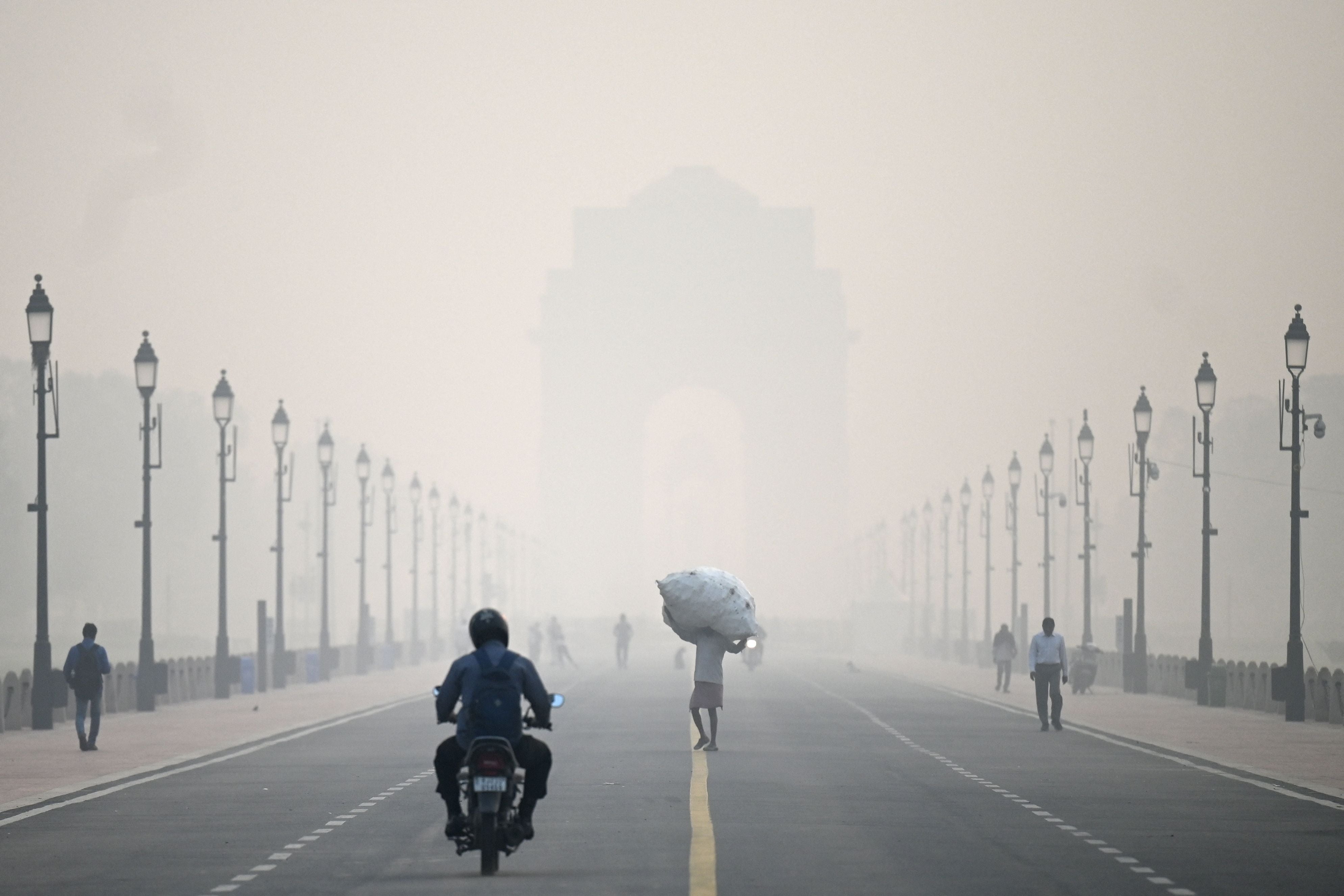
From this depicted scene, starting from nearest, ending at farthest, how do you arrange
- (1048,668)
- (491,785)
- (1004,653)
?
(491,785)
(1048,668)
(1004,653)

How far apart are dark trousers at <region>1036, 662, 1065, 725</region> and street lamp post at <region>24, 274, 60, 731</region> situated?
51.7 feet

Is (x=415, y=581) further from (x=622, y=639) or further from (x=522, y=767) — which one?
(x=522, y=767)

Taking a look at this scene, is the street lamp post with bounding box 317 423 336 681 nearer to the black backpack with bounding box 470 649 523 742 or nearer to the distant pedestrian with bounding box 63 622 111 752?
the distant pedestrian with bounding box 63 622 111 752

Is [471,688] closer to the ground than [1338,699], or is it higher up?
higher up

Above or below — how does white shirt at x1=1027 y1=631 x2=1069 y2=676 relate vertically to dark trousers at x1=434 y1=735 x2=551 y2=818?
below

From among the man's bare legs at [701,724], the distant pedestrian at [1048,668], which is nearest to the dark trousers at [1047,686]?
the distant pedestrian at [1048,668]

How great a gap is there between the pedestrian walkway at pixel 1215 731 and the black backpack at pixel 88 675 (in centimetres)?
1407

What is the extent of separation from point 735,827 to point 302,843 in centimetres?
372

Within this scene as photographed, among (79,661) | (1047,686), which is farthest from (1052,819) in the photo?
(1047,686)

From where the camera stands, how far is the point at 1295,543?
4181 cm

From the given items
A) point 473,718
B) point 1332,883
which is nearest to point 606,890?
point 473,718

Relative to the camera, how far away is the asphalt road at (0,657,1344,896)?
16.0 m

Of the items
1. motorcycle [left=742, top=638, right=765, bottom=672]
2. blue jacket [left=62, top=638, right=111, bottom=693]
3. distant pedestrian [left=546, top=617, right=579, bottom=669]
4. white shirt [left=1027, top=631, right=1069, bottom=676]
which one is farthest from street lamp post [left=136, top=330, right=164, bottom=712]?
distant pedestrian [left=546, top=617, right=579, bottom=669]

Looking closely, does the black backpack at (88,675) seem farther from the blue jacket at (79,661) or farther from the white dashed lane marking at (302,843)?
the white dashed lane marking at (302,843)
